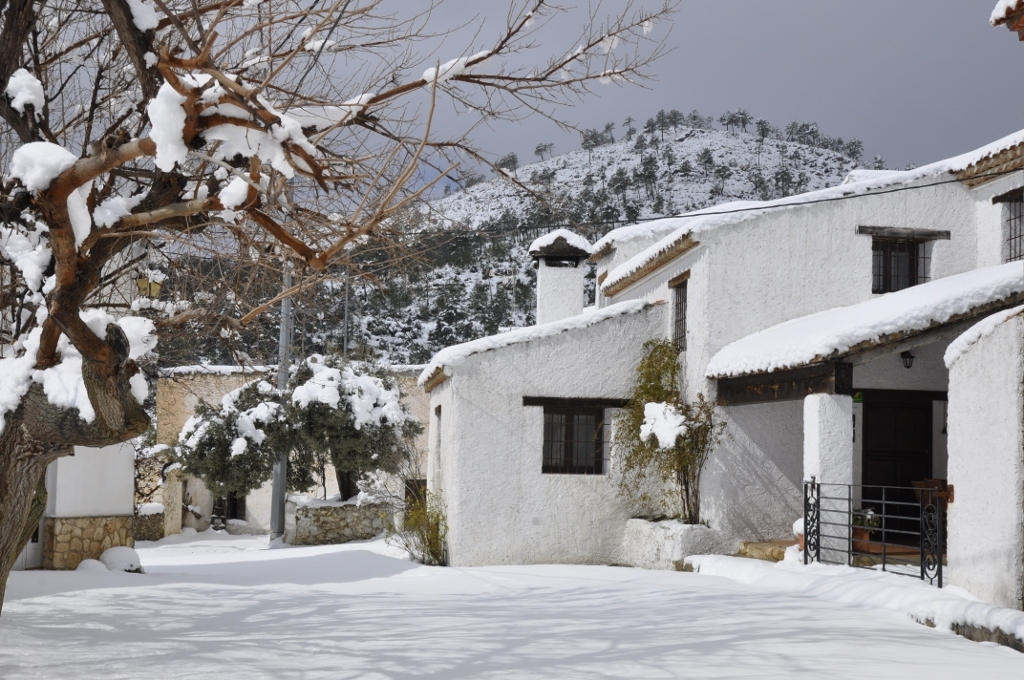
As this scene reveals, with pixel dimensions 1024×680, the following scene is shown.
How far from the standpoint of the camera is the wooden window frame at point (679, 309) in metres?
14.3

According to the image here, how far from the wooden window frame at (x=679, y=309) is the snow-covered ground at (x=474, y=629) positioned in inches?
145

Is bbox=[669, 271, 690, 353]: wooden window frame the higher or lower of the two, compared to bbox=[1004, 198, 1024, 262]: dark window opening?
lower

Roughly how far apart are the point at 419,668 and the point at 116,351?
112 inches

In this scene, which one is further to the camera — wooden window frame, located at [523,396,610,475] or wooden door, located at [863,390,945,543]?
wooden window frame, located at [523,396,610,475]

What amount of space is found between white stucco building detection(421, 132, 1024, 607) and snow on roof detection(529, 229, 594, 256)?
10.8 feet

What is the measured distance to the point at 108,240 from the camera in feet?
19.6

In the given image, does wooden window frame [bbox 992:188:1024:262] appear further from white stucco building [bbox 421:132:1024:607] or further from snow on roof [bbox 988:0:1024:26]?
snow on roof [bbox 988:0:1024:26]

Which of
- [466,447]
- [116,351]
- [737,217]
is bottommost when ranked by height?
[466,447]


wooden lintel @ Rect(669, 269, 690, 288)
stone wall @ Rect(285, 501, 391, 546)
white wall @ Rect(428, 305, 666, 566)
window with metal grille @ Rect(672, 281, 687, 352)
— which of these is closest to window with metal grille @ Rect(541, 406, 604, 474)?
white wall @ Rect(428, 305, 666, 566)

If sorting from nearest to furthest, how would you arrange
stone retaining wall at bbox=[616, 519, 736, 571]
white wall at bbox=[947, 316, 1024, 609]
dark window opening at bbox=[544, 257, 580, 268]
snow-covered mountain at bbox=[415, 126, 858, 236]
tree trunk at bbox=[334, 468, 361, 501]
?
white wall at bbox=[947, 316, 1024, 609]
stone retaining wall at bbox=[616, 519, 736, 571]
dark window opening at bbox=[544, 257, 580, 268]
tree trunk at bbox=[334, 468, 361, 501]
snow-covered mountain at bbox=[415, 126, 858, 236]

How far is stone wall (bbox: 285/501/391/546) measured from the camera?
20.5 meters

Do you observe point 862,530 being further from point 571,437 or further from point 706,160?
point 706,160

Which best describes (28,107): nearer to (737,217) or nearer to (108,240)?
(108,240)

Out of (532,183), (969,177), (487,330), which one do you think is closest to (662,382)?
(969,177)
